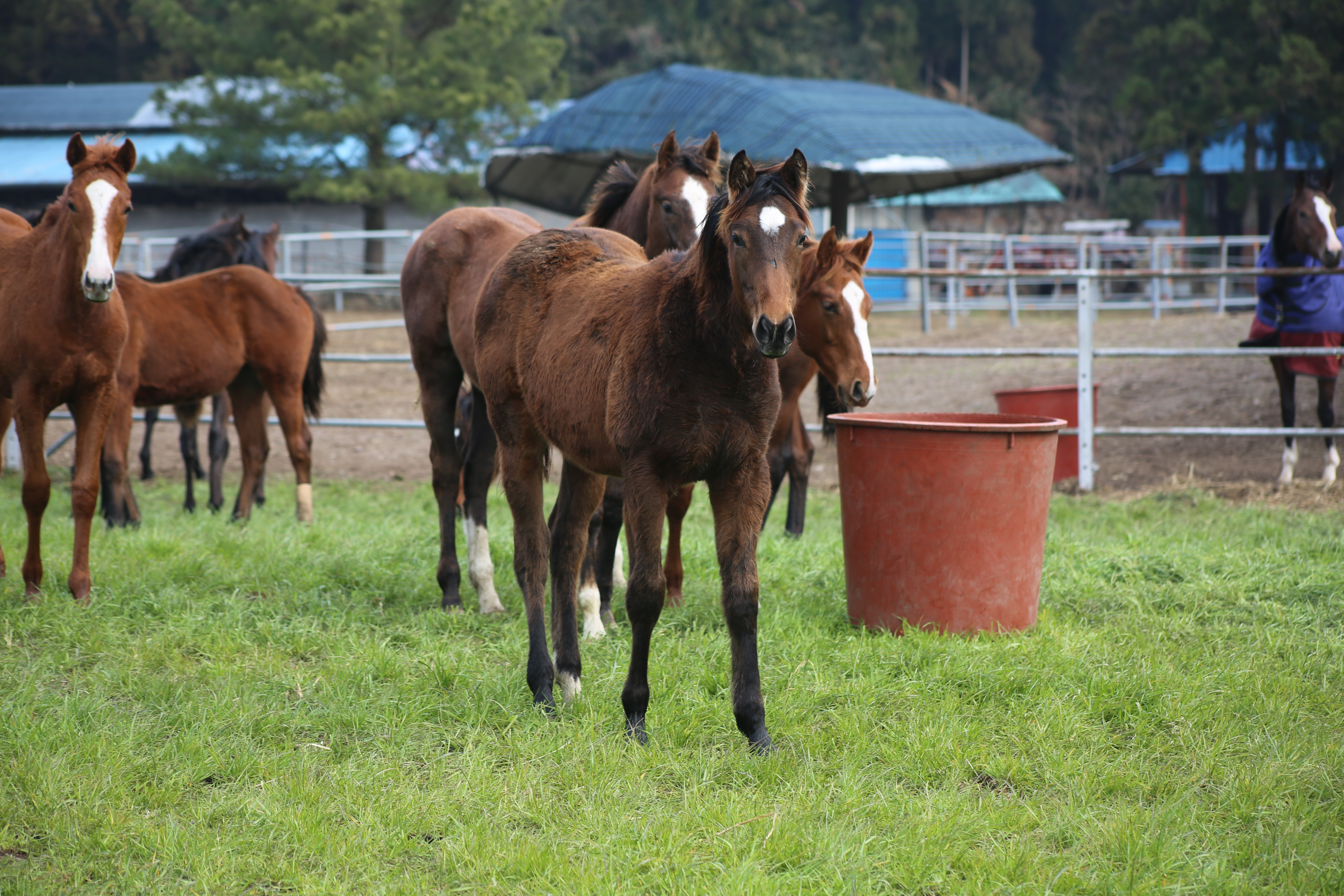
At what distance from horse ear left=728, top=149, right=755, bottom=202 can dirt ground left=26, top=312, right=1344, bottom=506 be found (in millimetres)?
5910

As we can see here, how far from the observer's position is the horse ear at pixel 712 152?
4.65 m

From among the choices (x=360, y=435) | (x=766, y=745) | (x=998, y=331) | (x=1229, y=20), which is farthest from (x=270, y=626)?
(x=1229, y=20)

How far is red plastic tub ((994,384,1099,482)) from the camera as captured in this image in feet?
25.8

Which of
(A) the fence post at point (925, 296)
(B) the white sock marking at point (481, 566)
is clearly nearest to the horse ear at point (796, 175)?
(B) the white sock marking at point (481, 566)

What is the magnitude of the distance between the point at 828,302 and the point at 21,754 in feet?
11.9

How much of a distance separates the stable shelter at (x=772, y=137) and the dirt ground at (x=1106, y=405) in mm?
2434

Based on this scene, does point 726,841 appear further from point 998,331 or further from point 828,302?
point 998,331

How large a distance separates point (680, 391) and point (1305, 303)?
7.00 metres

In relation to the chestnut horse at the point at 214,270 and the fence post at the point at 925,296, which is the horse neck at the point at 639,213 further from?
the fence post at the point at 925,296

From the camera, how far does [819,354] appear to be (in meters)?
5.20

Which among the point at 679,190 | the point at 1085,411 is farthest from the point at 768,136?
the point at 679,190

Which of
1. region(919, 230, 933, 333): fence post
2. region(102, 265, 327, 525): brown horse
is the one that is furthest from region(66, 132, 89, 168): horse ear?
region(919, 230, 933, 333): fence post

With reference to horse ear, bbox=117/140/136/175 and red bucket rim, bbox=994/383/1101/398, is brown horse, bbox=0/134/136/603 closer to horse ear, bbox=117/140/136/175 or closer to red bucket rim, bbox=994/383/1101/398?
horse ear, bbox=117/140/136/175

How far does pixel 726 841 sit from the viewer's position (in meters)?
2.48
